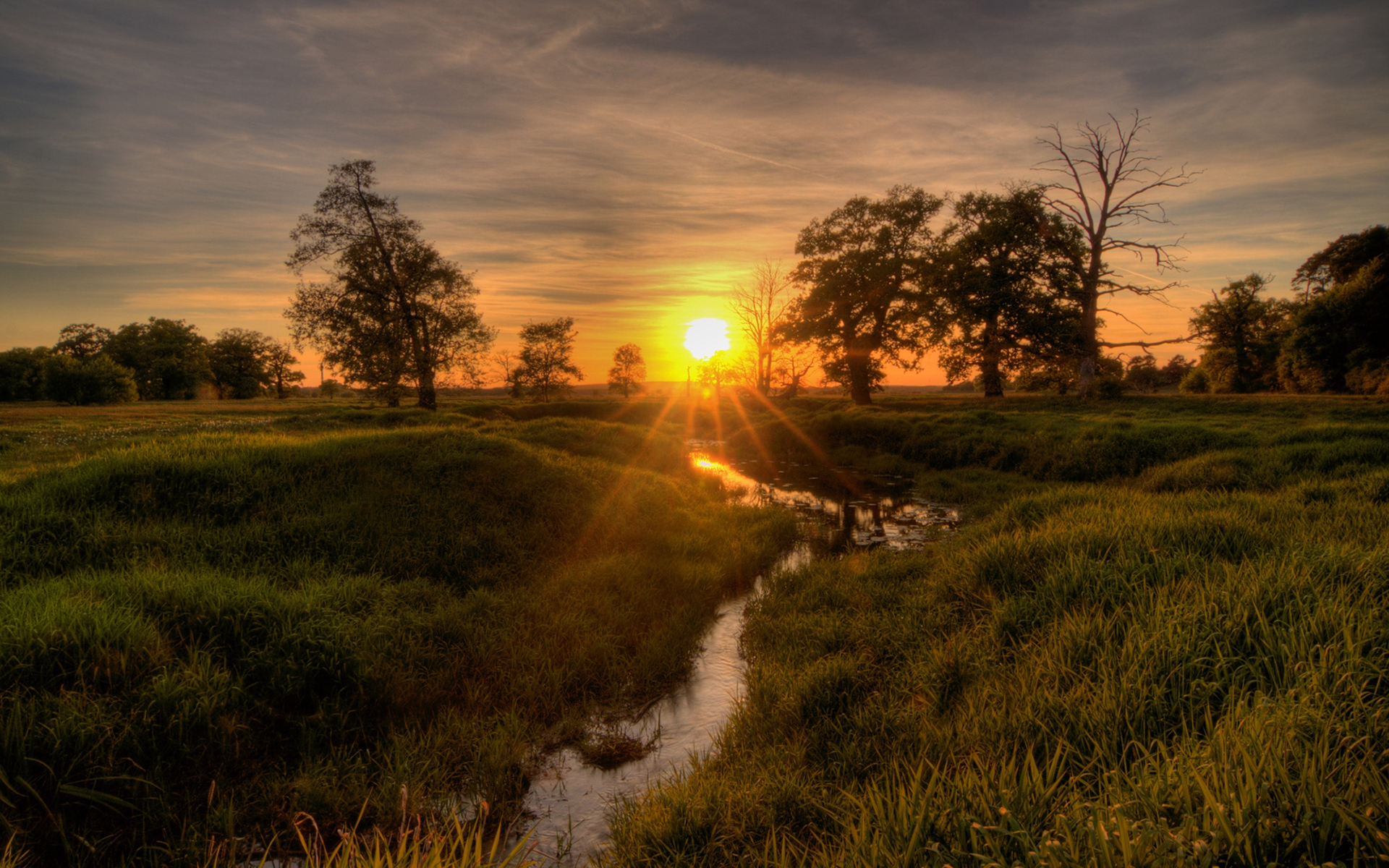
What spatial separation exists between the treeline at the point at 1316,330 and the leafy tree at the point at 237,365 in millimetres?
102326

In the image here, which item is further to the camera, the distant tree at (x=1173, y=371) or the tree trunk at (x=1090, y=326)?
the distant tree at (x=1173, y=371)

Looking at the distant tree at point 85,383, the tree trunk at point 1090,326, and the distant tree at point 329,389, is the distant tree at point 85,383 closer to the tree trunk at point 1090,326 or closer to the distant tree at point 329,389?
the distant tree at point 329,389

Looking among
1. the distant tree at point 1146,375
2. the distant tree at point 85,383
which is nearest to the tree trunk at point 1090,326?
the distant tree at point 1146,375

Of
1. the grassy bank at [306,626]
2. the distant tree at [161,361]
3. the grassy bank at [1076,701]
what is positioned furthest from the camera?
the distant tree at [161,361]

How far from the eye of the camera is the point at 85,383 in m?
50.0

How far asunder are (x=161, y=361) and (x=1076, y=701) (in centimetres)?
8917

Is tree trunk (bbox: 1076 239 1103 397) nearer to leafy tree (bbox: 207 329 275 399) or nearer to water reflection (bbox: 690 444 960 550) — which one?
water reflection (bbox: 690 444 960 550)

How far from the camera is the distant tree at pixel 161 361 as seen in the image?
63.1 meters

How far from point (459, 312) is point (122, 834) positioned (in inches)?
1192

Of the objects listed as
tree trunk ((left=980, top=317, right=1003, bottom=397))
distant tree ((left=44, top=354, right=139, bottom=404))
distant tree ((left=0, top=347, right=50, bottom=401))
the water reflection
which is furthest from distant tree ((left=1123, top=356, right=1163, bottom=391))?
distant tree ((left=0, top=347, right=50, bottom=401))

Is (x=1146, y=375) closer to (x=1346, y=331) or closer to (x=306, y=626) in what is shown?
(x=1346, y=331)

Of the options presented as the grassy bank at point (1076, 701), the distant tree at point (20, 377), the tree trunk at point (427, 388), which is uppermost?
the distant tree at point (20, 377)

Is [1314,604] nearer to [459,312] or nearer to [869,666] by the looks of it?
[869,666]

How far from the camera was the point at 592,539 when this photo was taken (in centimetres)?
966
